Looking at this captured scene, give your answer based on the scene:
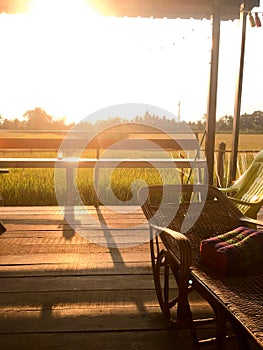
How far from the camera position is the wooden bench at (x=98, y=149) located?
4910mm

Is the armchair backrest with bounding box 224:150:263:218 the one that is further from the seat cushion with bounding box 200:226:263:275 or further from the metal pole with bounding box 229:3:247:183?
the seat cushion with bounding box 200:226:263:275

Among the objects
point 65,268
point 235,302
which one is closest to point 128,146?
point 65,268

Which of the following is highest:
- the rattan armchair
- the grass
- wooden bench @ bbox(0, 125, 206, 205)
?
wooden bench @ bbox(0, 125, 206, 205)

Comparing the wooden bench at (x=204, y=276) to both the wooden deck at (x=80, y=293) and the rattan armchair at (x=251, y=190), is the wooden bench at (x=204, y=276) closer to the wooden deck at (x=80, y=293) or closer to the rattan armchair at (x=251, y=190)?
the wooden deck at (x=80, y=293)

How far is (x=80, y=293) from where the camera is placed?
2432 mm

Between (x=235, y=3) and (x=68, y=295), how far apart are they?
3.38 meters

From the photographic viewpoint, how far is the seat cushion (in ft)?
5.81

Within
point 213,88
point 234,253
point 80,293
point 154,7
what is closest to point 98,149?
point 213,88

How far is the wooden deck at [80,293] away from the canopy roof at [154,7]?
2292 mm

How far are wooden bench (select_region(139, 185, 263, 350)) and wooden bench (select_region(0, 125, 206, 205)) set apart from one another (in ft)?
7.71

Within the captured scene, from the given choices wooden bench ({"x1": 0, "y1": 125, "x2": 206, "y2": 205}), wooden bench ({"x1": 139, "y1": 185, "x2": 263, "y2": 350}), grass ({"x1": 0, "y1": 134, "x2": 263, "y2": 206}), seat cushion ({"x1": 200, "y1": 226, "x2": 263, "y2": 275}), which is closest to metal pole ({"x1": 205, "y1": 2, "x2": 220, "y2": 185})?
wooden bench ({"x1": 0, "y1": 125, "x2": 206, "y2": 205})

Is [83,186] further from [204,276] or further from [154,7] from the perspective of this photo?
[204,276]

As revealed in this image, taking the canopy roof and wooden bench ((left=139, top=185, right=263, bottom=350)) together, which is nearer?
wooden bench ((left=139, top=185, right=263, bottom=350))

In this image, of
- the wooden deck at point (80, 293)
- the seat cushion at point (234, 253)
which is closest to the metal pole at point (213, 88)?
the wooden deck at point (80, 293)
